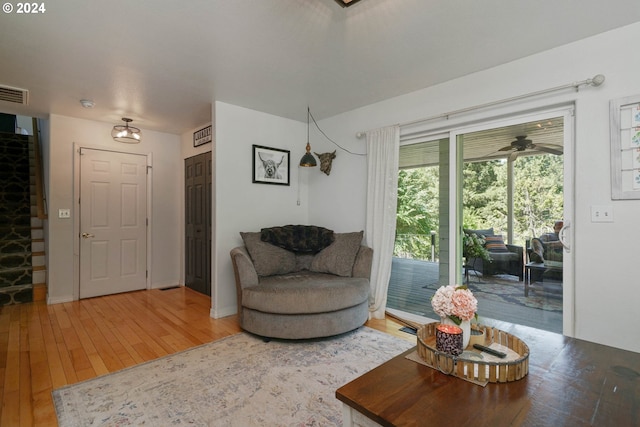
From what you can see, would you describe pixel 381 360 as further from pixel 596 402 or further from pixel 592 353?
pixel 596 402

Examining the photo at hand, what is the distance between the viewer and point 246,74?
9.03ft

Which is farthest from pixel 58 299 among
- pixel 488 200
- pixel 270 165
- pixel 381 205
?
pixel 488 200

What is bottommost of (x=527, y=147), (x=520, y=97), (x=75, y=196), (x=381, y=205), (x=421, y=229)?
(x=421, y=229)

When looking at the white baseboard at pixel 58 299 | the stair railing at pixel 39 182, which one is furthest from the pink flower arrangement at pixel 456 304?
the stair railing at pixel 39 182

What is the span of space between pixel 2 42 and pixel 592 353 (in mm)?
4107

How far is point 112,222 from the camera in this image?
4.28 m

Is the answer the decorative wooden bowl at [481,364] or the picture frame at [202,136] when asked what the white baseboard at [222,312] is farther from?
the decorative wooden bowl at [481,364]

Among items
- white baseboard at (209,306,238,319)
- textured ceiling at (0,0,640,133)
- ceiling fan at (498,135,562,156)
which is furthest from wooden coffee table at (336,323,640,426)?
white baseboard at (209,306,238,319)

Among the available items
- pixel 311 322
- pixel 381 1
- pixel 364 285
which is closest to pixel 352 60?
pixel 381 1

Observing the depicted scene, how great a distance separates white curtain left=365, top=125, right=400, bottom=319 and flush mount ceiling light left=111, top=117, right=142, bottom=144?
122 inches

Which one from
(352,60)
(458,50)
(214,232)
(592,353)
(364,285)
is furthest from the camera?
(214,232)

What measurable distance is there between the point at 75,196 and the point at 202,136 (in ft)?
5.94

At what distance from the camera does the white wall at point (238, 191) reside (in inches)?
134

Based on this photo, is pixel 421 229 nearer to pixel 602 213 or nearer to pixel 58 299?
pixel 602 213
